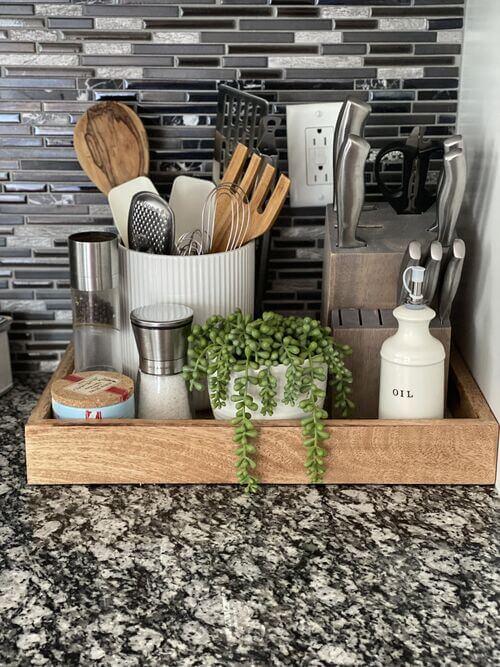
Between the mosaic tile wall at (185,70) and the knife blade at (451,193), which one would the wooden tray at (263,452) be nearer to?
the knife blade at (451,193)

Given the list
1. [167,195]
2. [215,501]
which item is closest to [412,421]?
[215,501]

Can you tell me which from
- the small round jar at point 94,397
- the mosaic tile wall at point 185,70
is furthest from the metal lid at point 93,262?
the mosaic tile wall at point 185,70

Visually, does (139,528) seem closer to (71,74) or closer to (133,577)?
(133,577)

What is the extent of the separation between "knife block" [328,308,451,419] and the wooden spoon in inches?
13.2

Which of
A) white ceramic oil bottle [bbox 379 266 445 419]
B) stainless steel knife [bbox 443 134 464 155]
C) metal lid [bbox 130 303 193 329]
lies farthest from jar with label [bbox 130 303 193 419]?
stainless steel knife [bbox 443 134 464 155]

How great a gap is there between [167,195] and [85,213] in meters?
0.11

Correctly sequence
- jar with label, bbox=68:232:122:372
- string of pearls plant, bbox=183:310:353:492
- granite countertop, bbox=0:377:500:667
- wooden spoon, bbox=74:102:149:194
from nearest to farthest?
granite countertop, bbox=0:377:500:667 < string of pearls plant, bbox=183:310:353:492 < jar with label, bbox=68:232:122:372 < wooden spoon, bbox=74:102:149:194

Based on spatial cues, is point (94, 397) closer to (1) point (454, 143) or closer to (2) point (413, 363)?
(2) point (413, 363)

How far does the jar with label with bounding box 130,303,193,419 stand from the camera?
37.1 inches

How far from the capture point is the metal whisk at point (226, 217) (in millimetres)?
1035

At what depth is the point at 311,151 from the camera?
1.18 meters

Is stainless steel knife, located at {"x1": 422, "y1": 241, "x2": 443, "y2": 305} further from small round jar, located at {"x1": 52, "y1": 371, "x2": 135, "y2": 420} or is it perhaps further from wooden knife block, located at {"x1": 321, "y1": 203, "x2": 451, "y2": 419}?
small round jar, located at {"x1": 52, "y1": 371, "x2": 135, "y2": 420}

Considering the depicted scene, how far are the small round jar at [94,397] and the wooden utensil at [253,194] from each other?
7.9 inches

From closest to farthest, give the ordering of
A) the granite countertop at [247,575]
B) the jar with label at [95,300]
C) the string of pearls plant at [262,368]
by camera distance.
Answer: the granite countertop at [247,575] < the string of pearls plant at [262,368] < the jar with label at [95,300]
